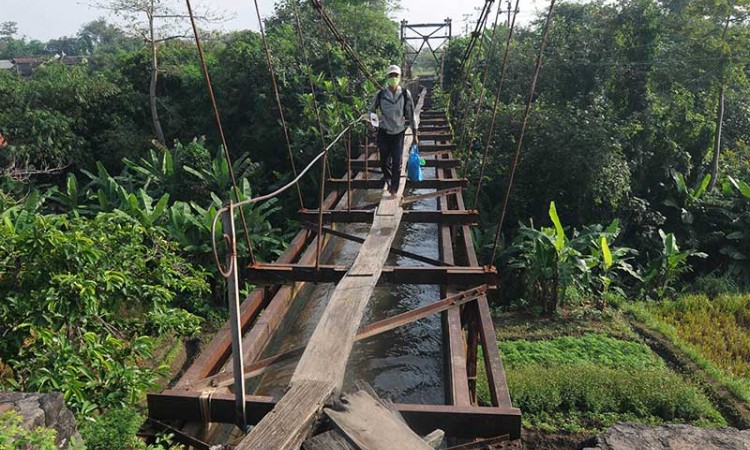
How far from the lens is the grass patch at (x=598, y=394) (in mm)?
4629

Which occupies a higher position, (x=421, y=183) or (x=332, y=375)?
(x=421, y=183)

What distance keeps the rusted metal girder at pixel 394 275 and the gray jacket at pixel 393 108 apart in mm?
1903

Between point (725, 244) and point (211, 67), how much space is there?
443 inches

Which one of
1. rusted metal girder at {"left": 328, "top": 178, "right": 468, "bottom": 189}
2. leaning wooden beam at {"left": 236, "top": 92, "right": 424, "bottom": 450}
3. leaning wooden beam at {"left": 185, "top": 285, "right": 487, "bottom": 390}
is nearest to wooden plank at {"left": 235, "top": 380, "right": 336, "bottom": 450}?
leaning wooden beam at {"left": 236, "top": 92, "right": 424, "bottom": 450}

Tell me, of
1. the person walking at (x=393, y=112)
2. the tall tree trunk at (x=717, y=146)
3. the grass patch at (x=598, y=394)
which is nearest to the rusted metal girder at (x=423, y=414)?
the grass patch at (x=598, y=394)

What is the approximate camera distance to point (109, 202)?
25.9ft

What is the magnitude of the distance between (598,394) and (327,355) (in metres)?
3.43

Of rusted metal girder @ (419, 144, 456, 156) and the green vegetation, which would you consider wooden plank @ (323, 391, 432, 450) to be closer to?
the green vegetation

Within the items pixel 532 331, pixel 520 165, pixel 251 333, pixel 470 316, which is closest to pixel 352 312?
pixel 251 333

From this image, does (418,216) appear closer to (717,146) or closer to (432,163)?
(432,163)

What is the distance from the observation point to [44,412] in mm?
2080

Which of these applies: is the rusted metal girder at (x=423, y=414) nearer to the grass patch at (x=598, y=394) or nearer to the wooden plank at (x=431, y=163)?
the grass patch at (x=598, y=394)

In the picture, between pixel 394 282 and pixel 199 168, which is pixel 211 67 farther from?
A: pixel 394 282

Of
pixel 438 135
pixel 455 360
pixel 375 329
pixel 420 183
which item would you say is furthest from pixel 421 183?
pixel 438 135
